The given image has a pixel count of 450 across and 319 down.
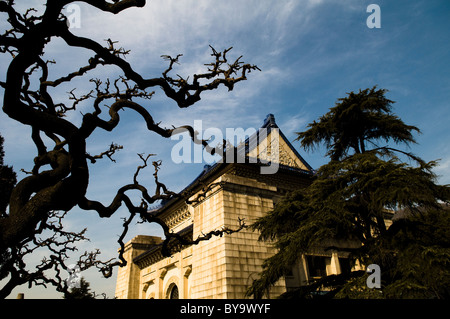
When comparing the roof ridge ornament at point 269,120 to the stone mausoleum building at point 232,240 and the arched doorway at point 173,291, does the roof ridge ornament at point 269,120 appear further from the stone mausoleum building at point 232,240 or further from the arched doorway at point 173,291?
the arched doorway at point 173,291

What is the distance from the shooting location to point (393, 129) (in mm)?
10445

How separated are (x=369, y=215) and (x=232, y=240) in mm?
5759

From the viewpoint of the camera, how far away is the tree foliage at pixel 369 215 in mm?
6805

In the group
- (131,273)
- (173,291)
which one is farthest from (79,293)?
(173,291)

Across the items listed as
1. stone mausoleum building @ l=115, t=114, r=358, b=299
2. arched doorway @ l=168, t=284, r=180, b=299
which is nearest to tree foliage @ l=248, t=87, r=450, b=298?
stone mausoleum building @ l=115, t=114, r=358, b=299

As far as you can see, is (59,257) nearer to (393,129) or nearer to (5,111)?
(5,111)

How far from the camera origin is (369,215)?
8859 millimetres

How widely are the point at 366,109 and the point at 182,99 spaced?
27.6ft

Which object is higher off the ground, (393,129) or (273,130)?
(273,130)

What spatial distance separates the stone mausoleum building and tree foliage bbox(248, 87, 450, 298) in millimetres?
2255

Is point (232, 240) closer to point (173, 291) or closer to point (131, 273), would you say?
point (173, 291)

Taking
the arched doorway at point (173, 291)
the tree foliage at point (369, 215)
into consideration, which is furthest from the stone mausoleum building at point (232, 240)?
the tree foliage at point (369, 215)

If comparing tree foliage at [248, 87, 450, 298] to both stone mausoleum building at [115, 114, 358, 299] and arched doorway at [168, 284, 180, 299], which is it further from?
arched doorway at [168, 284, 180, 299]

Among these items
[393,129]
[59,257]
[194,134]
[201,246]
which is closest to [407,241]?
[393,129]
